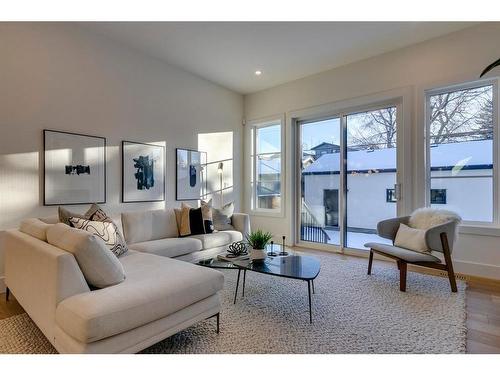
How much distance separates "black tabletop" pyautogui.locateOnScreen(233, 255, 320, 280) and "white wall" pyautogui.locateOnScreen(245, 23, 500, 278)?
2.23m

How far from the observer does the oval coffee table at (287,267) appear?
7.45 ft

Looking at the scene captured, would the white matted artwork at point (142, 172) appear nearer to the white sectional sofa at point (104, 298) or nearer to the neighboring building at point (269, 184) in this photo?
the white sectional sofa at point (104, 298)

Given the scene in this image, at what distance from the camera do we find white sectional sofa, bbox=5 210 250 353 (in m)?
1.48

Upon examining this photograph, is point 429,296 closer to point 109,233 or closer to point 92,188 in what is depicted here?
point 109,233

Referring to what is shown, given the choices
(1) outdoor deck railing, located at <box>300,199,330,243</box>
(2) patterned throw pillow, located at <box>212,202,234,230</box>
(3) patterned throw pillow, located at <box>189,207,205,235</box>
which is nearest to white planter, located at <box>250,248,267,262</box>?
(3) patterned throw pillow, located at <box>189,207,205,235</box>

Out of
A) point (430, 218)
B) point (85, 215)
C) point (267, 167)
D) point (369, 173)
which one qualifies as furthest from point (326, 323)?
point (267, 167)

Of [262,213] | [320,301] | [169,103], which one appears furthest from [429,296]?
[169,103]

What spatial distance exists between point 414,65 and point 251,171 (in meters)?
3.35

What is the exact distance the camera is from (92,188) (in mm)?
3602

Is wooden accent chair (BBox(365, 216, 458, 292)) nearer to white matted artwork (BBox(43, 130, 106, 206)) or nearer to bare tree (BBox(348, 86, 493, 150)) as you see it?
bare tree (BBox(348, 86, 493, 150))

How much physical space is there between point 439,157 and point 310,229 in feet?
7.74

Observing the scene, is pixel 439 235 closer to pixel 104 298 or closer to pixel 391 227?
pixel 391 227

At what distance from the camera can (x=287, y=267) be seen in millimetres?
2518

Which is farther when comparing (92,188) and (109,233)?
(92,188)
